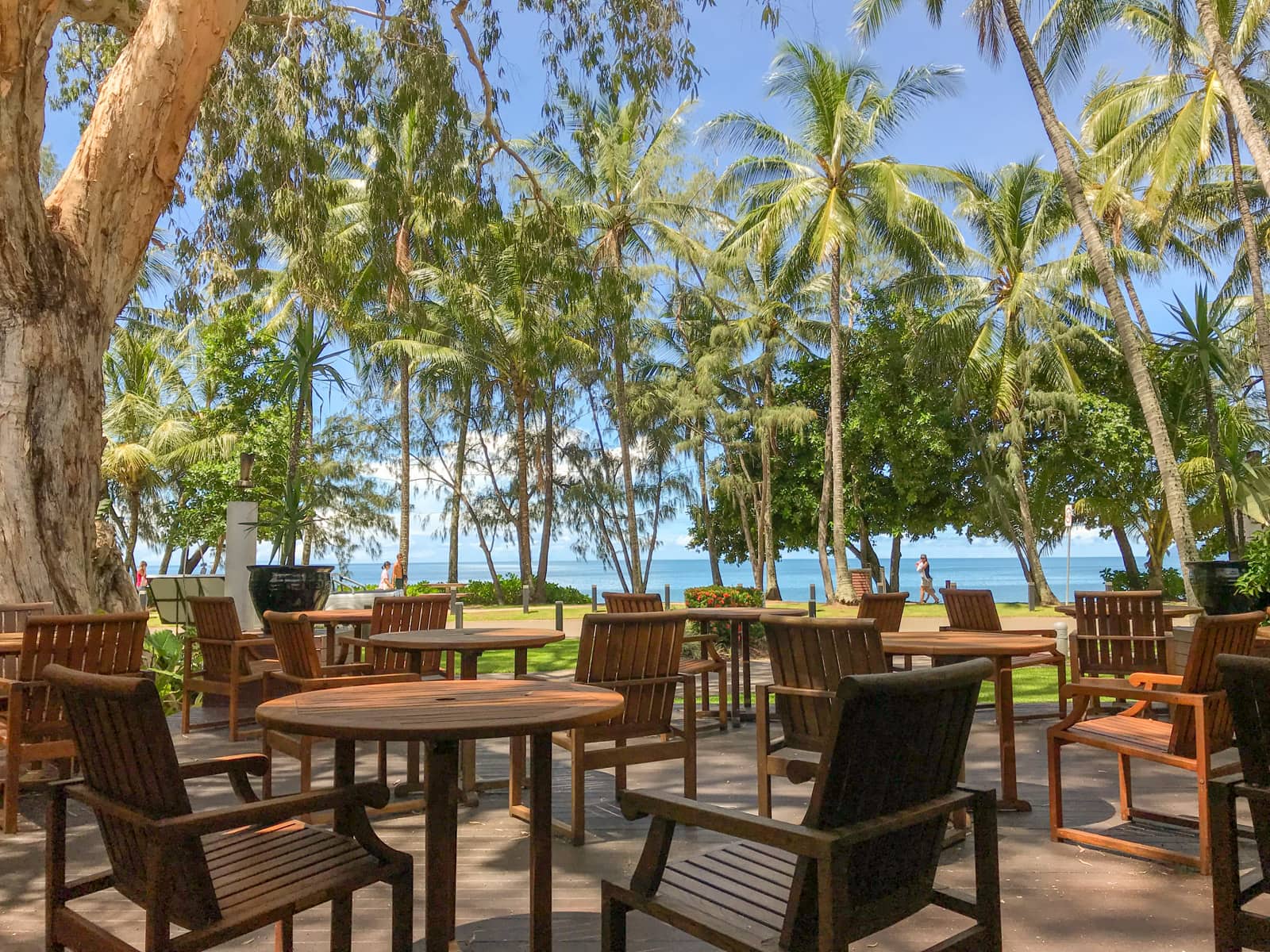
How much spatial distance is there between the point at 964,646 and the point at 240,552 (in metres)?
11.1

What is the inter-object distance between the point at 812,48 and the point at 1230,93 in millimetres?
13229

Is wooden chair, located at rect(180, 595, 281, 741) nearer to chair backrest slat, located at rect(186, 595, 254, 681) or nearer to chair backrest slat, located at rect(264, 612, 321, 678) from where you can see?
chair backrest slat, located at rect(186, 595, 254, 681)

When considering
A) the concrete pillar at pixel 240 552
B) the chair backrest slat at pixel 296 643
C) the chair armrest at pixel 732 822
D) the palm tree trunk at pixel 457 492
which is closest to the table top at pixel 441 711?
the chair armrest at pixel 732 822

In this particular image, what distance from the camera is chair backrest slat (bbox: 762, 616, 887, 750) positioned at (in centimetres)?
365

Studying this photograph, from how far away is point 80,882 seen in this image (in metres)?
2.20

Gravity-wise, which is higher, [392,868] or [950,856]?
[392,868]

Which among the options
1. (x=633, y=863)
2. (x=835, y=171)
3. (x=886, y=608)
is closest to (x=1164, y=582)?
(x=835, y=171)

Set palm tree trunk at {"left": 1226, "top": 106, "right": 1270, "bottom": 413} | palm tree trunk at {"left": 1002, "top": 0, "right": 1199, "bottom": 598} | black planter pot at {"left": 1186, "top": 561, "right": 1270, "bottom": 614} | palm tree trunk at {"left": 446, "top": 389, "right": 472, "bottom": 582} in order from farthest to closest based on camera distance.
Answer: palm tree trunk at {"left": 446, "top": 389, "right": 472, "bottom": 582}
palm tree trunk at {"left": 1226, "top": 106, "right": 1270, "bottom": 413}
palm tree trunk at {"left": 1002, "top": 0, "right": 1199, "bottom": 598}
black planter pot at {"left": 1186, "top": 561, "right": 1270, "bottom": 614}

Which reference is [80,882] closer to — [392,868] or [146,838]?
[146,838]

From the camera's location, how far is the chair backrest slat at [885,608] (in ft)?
20.2

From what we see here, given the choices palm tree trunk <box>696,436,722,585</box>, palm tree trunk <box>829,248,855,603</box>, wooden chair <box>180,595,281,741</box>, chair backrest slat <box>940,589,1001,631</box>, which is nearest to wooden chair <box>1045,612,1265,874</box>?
chair backrest slat <box>940,589,1001,631</box>

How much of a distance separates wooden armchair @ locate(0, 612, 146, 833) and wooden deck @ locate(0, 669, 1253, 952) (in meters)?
0.33

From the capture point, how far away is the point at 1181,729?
11.8 feet

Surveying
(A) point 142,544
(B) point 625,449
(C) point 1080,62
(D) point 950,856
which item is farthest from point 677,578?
(D) point 950,856
